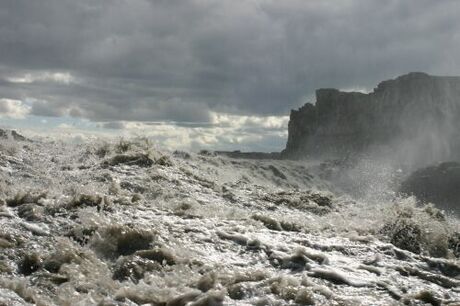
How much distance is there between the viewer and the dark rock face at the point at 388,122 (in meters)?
101

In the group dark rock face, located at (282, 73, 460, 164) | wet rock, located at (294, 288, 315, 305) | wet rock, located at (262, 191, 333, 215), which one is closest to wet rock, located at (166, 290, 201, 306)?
wet rock, located at (294, 288, 315, 305)

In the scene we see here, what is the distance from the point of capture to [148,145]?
1125 inches

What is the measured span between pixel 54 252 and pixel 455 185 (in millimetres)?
65555

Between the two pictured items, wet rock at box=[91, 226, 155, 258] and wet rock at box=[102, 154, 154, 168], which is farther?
wet rock at box=[102, 154, 154, 168]

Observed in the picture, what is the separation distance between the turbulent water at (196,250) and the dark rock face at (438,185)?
48.4 metres

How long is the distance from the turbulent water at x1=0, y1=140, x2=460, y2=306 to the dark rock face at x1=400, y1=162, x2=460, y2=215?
48.4m

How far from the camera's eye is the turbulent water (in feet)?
32.8

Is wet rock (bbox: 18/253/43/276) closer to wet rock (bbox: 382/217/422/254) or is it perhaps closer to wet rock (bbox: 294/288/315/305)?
wet rock (bbox: 294/288/315/305)

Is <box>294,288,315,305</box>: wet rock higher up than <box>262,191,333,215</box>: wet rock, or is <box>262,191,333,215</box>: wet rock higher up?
<box>262,191,333,215</box>: wet rock

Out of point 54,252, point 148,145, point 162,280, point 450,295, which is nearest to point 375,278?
point 450,295

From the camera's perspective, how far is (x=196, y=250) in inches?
488

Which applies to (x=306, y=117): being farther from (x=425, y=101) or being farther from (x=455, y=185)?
(x=455, y=185)

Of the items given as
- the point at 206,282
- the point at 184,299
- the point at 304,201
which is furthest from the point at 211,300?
the point at 304,201

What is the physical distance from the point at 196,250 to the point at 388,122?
99.2 m
